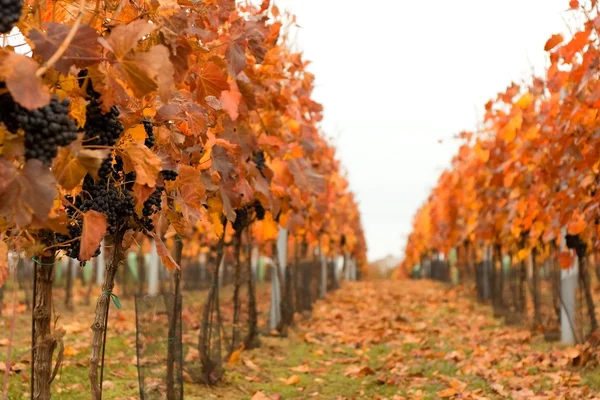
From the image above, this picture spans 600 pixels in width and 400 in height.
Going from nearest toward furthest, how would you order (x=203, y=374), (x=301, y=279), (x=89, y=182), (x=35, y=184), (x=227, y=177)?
(x=35, y=184) → (x=89, y=182) → (x=227, y=177) → (x=203, y=374) → (x=301, y=279)

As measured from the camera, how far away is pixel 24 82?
1.90 metres

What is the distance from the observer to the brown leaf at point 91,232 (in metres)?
2.34

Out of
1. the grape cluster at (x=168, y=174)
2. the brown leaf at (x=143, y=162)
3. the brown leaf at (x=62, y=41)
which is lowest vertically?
the brown leaf at (x=143, y=162)

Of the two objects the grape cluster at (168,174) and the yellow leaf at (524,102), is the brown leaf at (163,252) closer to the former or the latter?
the grape cluster at (168,174)

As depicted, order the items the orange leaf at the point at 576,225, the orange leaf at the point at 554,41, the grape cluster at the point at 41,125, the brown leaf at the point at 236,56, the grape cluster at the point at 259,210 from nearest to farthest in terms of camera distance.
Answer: the grape cluster at the point at 41,125
the brown leaf at the point at 236,56
the orange leaf at the point at 554,41
the orange leaf at the point at 576,225
the grape cluster at the point at 259,210

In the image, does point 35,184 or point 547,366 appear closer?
point 35,184

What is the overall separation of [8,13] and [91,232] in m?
0.74

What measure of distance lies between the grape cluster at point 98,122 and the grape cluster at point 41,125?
0.40m

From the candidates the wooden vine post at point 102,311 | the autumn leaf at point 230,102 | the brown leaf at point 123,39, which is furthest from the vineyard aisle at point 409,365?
the brown leaf at point 123,39

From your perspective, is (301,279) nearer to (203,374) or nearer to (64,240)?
(203,374)

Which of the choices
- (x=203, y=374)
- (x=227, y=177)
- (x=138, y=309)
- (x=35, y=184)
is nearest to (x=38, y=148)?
(x=35, y=184)

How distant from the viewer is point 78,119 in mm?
2557

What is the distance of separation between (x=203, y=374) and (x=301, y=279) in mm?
7813

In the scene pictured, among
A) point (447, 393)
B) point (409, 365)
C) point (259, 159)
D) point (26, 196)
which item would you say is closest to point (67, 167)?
point (26, 196)
